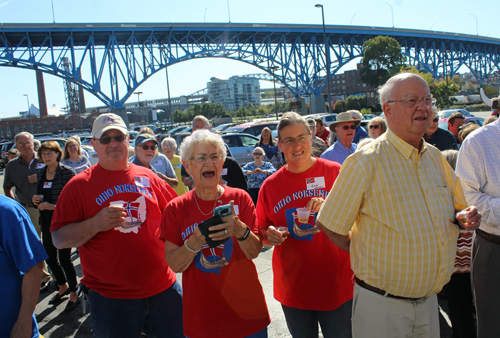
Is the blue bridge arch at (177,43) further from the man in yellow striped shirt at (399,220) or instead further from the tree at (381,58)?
the man in yellow striped shirt at (399,220)

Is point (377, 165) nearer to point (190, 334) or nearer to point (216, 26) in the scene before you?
point (190, 334)

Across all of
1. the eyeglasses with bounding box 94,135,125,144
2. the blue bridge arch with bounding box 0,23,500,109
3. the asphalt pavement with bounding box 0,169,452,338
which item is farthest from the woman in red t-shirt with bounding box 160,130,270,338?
the blue bridge arch with bounding box 0,23,500,109

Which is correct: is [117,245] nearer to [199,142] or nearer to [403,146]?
[199,142]

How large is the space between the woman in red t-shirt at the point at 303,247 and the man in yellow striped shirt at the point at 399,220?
1.08ft

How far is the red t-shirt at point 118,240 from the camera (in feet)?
7.83

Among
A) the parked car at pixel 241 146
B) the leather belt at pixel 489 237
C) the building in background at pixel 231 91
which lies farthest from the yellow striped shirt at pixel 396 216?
the building in background at pixel 231 91

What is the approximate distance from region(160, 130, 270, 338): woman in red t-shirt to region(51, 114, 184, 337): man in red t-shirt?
43 cm

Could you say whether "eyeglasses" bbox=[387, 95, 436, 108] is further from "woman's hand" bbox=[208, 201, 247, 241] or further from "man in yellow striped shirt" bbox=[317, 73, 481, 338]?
"woman's hand" bbox=[208, 201, 247, 241]

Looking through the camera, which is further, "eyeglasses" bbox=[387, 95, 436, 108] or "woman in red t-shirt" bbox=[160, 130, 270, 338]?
"woman in red t-shirt" bbox=[160, 130, 270, 338]

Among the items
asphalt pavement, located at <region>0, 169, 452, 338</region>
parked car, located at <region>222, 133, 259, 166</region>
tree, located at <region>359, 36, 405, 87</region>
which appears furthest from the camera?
tree, located at <region>359, 36, 405, 87</region>

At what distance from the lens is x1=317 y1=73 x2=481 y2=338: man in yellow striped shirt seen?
5.78ft

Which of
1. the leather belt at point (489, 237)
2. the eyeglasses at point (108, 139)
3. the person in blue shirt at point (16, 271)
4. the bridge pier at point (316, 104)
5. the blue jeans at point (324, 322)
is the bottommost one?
the blue jeans at point (324, 322)

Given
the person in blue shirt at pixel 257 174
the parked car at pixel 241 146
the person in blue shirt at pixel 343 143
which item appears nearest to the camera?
the person in blue shirt at pixel 343 143

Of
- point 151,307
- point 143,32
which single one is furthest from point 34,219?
point 143,32
